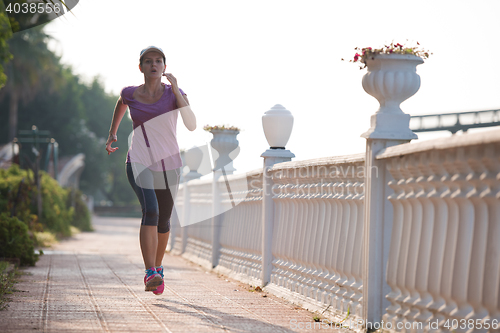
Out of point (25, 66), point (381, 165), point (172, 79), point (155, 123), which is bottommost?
point (381, 165)

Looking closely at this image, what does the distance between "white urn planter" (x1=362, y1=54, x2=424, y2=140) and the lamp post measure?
219cm

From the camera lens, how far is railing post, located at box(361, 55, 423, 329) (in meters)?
3.71

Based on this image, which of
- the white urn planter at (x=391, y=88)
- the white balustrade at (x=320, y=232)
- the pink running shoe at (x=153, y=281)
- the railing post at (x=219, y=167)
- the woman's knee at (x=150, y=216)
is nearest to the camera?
the white urn planter at (x=391, y=88)

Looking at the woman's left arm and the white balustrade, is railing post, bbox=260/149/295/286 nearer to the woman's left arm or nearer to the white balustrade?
the white balustrade

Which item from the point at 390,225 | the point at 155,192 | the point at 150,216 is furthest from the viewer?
the point at 155,192

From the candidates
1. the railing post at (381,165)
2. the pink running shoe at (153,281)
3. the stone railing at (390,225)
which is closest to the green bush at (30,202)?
the pink running shoe at (153,281)

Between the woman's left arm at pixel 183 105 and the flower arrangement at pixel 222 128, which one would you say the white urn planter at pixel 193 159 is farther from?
the woman's left arm at pixel 183 105

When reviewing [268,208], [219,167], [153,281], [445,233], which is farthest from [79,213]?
[445,233]

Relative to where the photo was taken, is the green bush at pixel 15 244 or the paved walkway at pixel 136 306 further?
the green bush at pixel 15 244

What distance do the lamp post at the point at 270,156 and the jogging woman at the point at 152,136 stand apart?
1071 millimetres

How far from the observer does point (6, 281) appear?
17.9 feet

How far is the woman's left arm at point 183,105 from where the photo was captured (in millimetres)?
5082

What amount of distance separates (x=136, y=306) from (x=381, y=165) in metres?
2.12

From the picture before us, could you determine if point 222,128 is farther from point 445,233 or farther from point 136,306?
point 445,233
